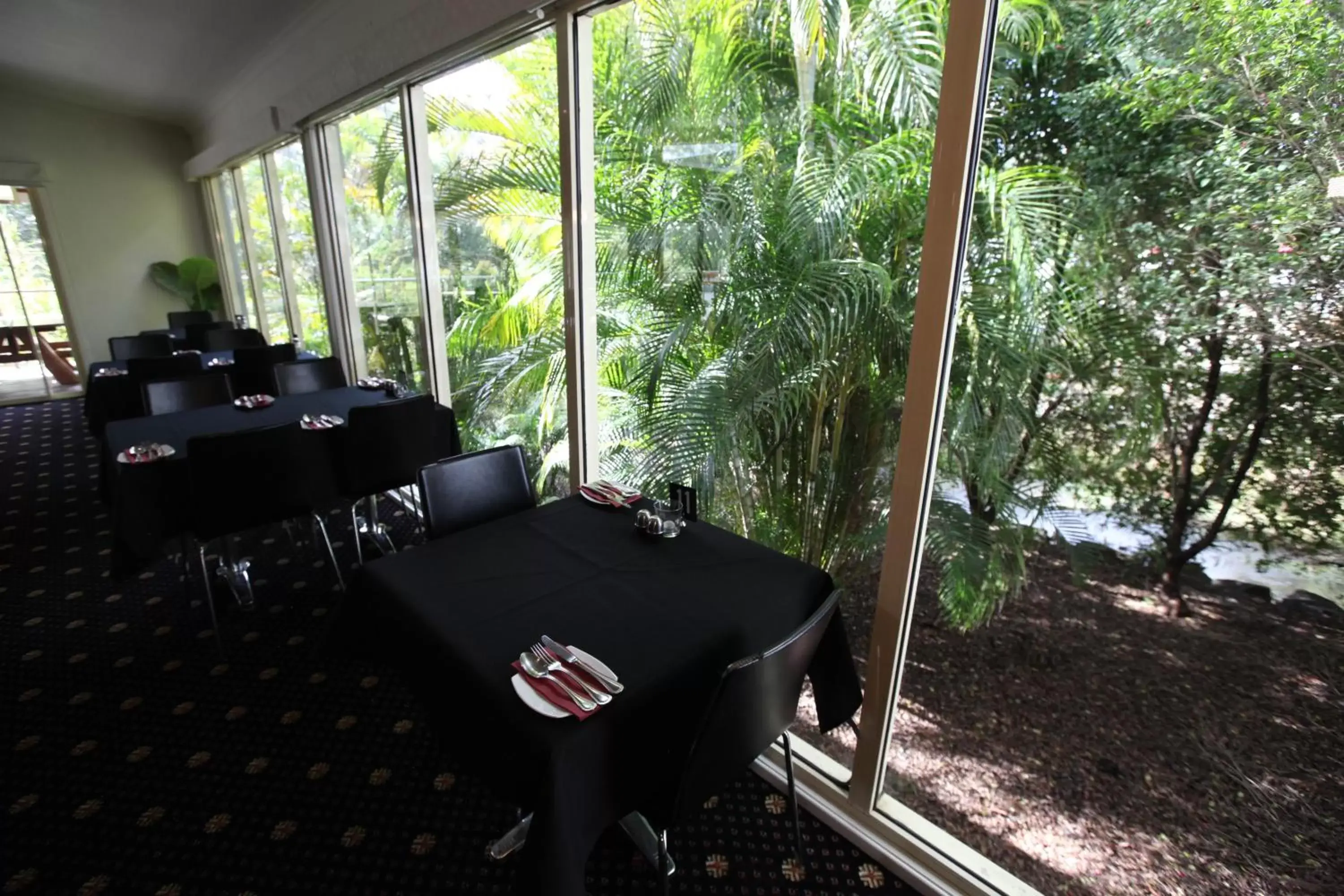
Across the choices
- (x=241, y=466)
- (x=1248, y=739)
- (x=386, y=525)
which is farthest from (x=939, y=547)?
(x=386, y=525)

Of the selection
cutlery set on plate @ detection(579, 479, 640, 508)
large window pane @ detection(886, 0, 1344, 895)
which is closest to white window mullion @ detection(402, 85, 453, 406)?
cutlery set on plate @ detection(579, 479, 640, 508)

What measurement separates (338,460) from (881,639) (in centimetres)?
228

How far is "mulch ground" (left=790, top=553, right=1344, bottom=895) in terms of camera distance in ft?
3.31

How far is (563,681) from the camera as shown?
107cm

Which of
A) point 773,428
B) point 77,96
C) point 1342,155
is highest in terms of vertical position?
point 77,96

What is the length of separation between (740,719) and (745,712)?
0.02m

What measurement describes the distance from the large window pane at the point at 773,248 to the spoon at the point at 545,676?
904mm

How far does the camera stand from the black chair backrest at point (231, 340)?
195 inches

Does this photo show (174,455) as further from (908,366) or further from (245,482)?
(908,366)

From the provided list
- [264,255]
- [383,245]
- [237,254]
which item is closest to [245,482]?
[383,245]

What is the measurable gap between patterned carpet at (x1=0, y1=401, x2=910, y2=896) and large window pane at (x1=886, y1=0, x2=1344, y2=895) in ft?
2.05

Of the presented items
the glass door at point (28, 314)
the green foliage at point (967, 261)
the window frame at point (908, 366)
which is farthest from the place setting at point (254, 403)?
the glass door at point (28, 314)

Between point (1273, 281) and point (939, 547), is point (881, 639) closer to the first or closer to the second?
point (939, 547)

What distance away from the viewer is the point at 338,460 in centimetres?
258
